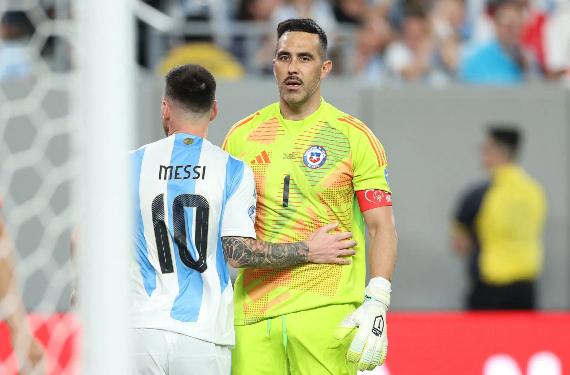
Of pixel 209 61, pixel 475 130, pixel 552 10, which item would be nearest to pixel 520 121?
pixel 475 130

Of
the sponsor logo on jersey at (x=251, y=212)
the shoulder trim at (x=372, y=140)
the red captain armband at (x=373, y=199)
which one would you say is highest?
the shoulder trim at (x=372, y=140)

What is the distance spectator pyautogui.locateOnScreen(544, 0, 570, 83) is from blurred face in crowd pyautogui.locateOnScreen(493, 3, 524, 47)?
295 millimetres

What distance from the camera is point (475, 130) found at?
10.8 m

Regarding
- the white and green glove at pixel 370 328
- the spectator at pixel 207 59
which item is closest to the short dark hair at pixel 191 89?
the white and green glove at pixel 370 328

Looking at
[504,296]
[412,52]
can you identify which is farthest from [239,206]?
[412,52]

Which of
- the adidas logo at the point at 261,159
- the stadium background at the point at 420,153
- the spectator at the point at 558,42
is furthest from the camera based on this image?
the spectator at the point at 558,42

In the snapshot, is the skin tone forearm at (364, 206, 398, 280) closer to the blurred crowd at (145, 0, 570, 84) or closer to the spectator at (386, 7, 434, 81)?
the blurred crowd at (145, 0, 570, 84)

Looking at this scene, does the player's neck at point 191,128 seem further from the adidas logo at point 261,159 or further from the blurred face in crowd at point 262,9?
the blurred face in crowd at point 262,9

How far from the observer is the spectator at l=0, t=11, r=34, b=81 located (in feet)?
26.1

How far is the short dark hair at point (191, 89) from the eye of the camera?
5.11 meters

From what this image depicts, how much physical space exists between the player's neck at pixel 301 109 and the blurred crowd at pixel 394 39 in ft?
16.8

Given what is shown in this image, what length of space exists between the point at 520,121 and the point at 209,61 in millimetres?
2688

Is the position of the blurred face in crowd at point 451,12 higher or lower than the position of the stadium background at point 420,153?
higher

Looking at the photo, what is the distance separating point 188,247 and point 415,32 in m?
6.32
